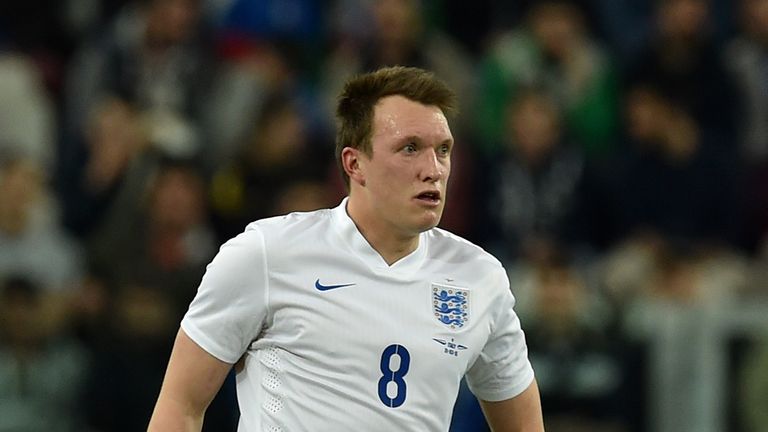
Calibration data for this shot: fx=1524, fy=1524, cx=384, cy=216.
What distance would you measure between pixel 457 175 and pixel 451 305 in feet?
15.9

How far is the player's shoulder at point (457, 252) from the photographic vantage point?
171 inches

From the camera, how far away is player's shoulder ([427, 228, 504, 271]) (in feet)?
14.3

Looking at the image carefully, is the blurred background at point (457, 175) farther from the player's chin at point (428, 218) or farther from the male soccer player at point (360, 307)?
the player's chin at point (428, 218)

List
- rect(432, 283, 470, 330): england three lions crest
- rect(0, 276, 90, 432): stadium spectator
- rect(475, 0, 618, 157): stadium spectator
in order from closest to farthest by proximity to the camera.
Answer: rect(432, 283, 470, 330): england three lions crest → rect(0, 276, 90, 432): stadium spectator → rect(475, 0, 618, 157): stadium spectator

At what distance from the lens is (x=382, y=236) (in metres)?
4.25

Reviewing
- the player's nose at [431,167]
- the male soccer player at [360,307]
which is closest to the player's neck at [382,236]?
the male soccer player at [360,307]

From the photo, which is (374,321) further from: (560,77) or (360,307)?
(560,77)

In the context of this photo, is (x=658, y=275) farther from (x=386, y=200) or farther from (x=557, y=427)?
Answer: (x=386, y=200)

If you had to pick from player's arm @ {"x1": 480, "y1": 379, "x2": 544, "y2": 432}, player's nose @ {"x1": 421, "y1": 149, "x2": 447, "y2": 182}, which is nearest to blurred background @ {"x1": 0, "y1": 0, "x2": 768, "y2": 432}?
player's arm @ {"x1": 480, "y1": 379, "x2": 544, "y2": 432}

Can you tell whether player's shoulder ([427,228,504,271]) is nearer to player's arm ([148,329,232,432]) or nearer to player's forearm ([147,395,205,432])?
player's arm ([148,329,232,432])

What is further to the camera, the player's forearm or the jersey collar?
the jersey collar

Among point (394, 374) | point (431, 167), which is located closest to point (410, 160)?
point (431, 167)

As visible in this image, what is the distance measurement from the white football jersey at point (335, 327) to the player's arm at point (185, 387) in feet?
0.11

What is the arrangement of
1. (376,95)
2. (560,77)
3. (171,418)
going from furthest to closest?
(560,77) < (376,95) < (171,418)
